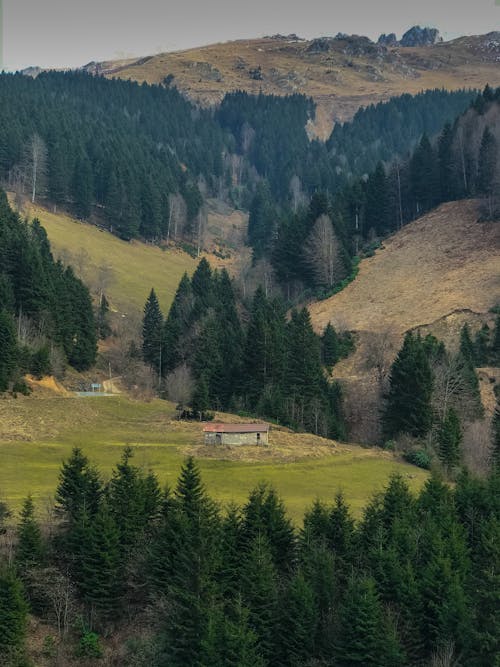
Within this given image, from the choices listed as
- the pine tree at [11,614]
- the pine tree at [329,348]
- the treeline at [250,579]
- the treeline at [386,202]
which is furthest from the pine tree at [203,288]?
the pine tree at [11,614]

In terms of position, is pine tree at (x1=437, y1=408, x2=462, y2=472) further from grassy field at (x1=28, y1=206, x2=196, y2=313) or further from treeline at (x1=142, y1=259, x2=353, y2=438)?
grassy field at (x1=28, y1=206, x2=196, y2=313)

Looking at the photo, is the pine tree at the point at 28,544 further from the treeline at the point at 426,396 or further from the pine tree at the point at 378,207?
the pine tree at the point at 378,207

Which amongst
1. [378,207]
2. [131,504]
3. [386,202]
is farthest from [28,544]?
[386,202]

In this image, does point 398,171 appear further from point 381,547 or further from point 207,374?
point 381,547

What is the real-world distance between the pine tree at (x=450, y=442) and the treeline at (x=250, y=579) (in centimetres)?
1964

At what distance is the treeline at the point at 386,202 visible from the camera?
130 meters

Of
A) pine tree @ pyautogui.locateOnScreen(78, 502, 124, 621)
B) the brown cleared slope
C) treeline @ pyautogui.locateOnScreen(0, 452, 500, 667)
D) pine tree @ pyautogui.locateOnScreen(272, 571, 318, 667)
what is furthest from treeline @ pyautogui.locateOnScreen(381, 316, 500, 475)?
pine tree @ pyautogui.locateOnScreen(272, 571, 318, 667)

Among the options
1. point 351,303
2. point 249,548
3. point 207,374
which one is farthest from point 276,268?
point 249,548

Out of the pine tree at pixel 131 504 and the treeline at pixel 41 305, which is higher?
the treeline at pixel 41 305

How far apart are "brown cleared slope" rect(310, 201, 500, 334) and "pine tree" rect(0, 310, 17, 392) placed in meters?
41.8

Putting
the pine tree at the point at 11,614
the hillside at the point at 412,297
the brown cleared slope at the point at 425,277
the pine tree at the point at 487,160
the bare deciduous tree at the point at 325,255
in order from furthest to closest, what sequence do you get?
the bare deciduous tree at the point at 325,255 < the pine tree at the point at 487,160 < the brown cleared slope at the point at 425,277 < the hillside at the point at 412,297 < the pine tree at the point at 11,614

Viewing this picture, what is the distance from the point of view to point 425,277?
121 metres

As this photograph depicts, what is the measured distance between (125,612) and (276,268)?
91405mm

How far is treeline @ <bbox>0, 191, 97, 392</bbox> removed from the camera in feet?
320
